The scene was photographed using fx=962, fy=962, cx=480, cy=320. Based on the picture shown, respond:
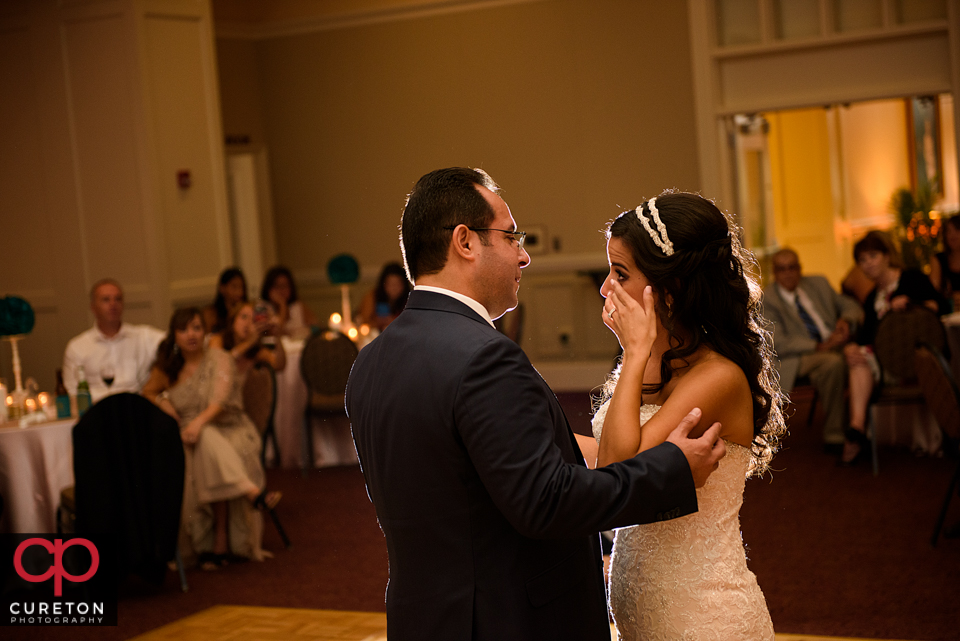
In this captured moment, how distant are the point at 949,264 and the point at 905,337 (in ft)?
4.37

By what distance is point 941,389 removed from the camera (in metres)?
4.21

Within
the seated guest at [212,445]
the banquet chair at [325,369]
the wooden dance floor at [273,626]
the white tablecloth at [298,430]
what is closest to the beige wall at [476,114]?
the white tablecloth at [298,430]

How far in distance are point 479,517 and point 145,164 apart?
693 centimetres

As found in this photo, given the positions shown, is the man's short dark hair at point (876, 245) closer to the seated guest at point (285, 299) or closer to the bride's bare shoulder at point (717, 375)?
the seated guest at point (285, 299)

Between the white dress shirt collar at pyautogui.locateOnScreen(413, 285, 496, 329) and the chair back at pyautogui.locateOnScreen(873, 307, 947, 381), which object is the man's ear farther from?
the chair back at pyautogui.locateOnScreen(873, 307, 947, 381)

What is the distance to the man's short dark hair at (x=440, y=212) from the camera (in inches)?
61.9

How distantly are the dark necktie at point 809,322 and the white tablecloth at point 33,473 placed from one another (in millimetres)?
4595

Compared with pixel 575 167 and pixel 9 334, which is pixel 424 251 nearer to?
pixel 9 334

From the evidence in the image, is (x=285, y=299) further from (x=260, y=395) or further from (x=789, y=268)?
(x=789, y=268)

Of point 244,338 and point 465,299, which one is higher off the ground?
point 465,299

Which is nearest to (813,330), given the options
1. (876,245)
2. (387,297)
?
(876,245)

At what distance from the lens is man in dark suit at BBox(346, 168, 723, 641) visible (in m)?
1.41

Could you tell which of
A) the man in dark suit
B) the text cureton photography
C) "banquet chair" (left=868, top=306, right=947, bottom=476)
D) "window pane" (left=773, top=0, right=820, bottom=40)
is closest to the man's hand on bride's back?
the man in dark suit

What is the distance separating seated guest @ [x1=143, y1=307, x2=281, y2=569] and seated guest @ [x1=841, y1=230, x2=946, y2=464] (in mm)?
3553
